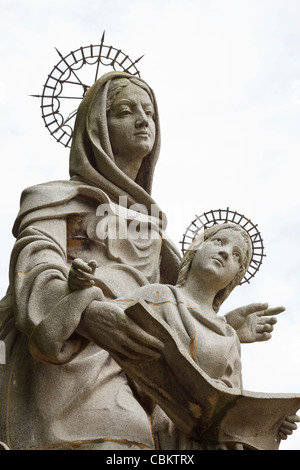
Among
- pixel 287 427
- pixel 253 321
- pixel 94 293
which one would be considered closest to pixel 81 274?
pixel 94 293

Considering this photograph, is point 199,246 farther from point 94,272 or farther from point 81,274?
point 81,274

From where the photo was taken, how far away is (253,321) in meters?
9.38

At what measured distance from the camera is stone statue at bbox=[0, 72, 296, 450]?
7.85 metres

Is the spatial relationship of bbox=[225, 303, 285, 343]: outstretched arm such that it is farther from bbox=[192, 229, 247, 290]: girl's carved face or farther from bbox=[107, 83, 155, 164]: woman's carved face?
bbox=[107, 83, 155, 164]: woman's carved face

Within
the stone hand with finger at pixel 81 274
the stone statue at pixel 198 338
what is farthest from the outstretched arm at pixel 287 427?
the stone hand with finger at pixel 81 274

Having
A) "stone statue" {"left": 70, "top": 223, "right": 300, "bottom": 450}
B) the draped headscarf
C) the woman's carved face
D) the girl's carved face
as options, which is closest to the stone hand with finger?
"stone statue" {"left": 70, "top": 223, "right": 300, "bottom": 450}

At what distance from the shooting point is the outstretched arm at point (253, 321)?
9219 mm

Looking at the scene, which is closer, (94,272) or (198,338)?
(94,272)

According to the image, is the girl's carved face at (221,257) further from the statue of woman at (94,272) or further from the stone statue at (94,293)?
the statue of woman at (94,272)

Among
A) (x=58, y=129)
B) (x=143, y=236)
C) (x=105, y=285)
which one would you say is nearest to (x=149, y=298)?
(x=105, y=285)

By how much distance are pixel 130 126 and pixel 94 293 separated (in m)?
2.41

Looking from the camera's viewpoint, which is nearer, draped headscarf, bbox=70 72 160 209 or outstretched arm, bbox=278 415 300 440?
outstretched arm, bbox=278 415 300 440
